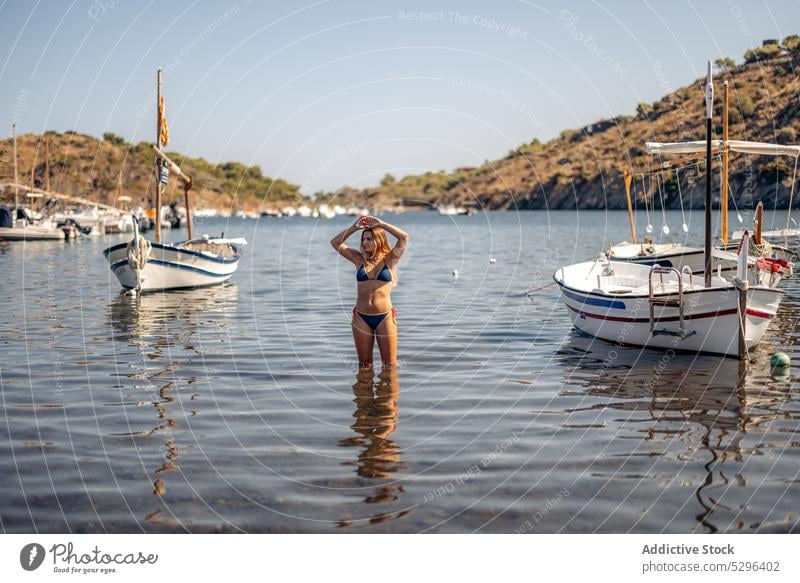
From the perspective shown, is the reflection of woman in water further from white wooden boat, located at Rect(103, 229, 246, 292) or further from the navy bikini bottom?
white wooden boat, located at Rect(103, 229, 246, 292)

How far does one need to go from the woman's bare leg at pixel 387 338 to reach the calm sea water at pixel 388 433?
0.39 meters

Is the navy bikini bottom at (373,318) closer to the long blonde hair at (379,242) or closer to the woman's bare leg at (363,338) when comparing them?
the woman's bare leg at (363,338)

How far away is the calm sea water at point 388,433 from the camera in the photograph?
8.52 m

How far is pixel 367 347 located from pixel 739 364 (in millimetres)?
7102

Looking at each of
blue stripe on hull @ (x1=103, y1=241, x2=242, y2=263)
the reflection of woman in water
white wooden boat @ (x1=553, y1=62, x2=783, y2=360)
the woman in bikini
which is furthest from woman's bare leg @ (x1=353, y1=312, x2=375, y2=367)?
→ blue stripe on hull @ (x1=103, y1=241, x2=242, y2=263)

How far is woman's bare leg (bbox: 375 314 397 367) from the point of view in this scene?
13969 mm

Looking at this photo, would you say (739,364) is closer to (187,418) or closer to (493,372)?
(493,372)

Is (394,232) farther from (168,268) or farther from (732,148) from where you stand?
(168,268)

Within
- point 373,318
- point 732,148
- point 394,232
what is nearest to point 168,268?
point 732,148

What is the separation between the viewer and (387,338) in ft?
47.0

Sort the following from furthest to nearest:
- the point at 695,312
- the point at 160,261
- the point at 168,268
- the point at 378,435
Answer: the point at 168,268 → the point at 160,261 → the point at 695,312 → the point at 378,435

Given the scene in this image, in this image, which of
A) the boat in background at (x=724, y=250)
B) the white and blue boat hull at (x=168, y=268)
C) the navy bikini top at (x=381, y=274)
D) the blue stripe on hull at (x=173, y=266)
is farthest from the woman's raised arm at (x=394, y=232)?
the blue stripe on hull at (x=173, y=266)

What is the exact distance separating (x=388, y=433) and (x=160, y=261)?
2423 cm

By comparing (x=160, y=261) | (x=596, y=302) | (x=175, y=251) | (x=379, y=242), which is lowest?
(x=596, y=302)
